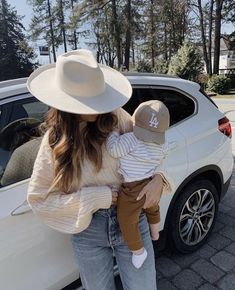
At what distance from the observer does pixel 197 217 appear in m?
2.97

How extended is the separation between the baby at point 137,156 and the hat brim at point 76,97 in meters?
0.15

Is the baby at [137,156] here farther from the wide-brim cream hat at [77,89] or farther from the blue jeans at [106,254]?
the wide-brim cream hat at [77,89]

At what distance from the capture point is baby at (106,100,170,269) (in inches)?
62.6

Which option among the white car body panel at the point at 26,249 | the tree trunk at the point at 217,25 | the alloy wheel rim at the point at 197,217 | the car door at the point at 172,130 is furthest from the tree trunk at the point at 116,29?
the white car body panel at the point at 26,249

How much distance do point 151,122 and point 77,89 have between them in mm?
388

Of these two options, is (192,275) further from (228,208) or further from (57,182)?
(57,182)

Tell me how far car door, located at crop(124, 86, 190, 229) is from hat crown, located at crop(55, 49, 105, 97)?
3.24 ft

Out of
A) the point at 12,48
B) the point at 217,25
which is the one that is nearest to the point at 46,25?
the point at 12,48

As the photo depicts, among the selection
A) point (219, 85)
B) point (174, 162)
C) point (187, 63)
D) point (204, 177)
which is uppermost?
point (174, 162)

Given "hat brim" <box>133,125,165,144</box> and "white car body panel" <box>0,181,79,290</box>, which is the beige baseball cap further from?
"white car body panel" <box>0,181,79,290</box>

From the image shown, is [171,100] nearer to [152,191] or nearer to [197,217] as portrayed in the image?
[197,217]

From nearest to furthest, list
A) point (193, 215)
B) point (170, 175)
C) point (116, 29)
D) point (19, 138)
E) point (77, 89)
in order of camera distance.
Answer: point (77, 89), point (19, 138), point (170, 175), point (193, 215), point (116, 29)

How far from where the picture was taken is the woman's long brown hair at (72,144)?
5.03ft

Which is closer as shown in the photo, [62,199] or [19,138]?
[62,199]
